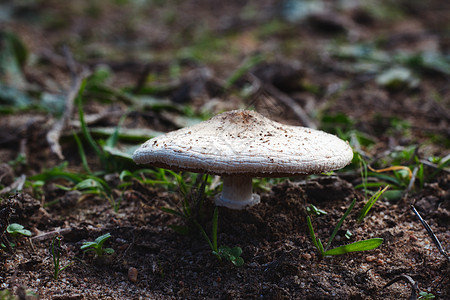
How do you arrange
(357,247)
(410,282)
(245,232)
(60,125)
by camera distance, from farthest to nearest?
(60,125)
(245,232)
(357,247)
(410,282)

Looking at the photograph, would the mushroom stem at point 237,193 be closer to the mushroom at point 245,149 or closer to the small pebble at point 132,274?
the mushroom at point 245,149

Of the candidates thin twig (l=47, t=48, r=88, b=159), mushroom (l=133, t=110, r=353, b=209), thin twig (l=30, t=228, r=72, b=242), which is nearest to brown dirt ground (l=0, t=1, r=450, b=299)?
thin twig (l=30, t=228, r=72, b=242)

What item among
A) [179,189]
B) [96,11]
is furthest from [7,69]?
[96,11]

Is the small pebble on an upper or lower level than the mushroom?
lower

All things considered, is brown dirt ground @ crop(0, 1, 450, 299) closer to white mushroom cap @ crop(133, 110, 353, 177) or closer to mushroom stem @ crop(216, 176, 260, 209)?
mushroom stem @ crop(216, 176, 260, 209)

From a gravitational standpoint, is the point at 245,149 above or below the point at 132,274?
above

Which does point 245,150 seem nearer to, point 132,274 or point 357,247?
point 357,247

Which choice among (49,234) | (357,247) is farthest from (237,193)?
(49,234)

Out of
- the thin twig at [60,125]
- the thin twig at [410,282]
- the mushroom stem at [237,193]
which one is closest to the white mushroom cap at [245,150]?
the mushroom stem at [237,193]
